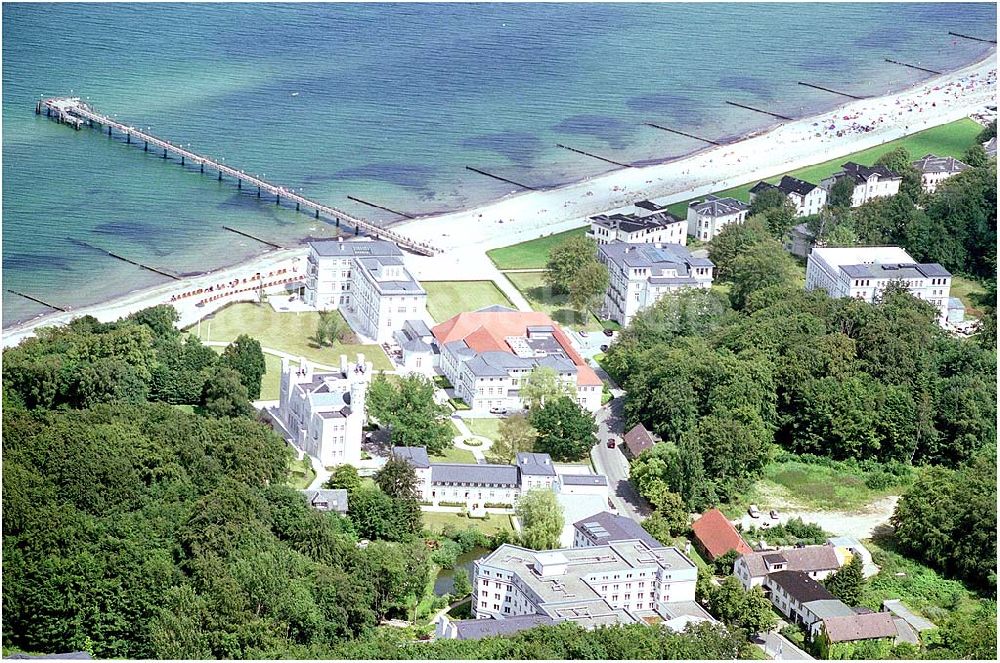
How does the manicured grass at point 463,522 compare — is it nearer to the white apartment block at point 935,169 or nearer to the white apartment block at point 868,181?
the white apartment block at point 868,181

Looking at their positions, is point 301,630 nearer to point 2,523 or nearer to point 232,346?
point 2,523

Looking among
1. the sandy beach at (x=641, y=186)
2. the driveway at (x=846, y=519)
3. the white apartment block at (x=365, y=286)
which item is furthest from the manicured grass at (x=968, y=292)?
the white apartment block at (x=365, y=286)

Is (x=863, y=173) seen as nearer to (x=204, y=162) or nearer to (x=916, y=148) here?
(x=916, y=148)

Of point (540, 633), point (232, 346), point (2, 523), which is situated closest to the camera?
point (540, 633)

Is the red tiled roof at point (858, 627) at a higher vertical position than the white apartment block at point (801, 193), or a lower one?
lower

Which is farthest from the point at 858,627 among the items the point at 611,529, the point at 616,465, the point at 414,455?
the point at 414,455

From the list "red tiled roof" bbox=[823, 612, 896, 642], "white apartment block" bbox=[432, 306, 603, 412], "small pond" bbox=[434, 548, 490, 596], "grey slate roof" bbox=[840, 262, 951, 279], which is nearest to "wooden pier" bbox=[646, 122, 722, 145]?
"grey slate roof" bbox=[840, 262, 951, 279]

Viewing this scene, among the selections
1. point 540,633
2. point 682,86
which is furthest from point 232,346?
point 682,86
